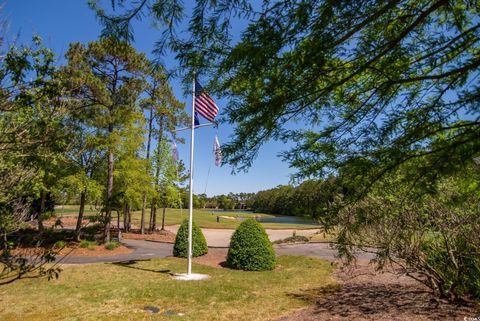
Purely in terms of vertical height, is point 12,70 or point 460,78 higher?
point 12,70

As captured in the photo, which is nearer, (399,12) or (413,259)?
(399,12)

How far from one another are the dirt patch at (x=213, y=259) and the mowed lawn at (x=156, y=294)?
1.01 m

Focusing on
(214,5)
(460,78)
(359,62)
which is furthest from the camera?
(359,62)

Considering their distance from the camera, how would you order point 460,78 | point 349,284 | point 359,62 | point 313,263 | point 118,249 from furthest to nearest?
point 118,249
point 313,263
point 349,284
point 359,62
point 460,78

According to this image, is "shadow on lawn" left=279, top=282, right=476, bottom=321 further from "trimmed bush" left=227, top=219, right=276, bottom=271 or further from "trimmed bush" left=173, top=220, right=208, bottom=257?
"trimmed bush" left=173, top=220, right=208, bottom=257

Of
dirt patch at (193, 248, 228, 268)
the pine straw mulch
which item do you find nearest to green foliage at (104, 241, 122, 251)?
dirt patch at (193, 248, 228, 268)

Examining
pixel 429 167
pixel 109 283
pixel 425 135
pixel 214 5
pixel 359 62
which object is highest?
pixel 214 5

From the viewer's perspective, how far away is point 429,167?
2.08 m

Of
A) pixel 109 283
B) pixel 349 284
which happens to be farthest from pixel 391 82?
pixel 109 283

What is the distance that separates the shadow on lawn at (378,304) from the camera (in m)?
5.91

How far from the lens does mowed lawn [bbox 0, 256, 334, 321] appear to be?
6.74 metres

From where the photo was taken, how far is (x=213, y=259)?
13695 mm

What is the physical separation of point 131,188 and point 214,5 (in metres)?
16.9

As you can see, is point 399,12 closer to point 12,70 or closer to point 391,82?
point 391,82
